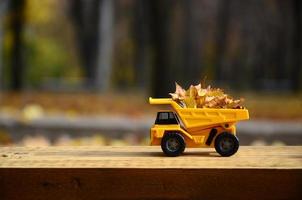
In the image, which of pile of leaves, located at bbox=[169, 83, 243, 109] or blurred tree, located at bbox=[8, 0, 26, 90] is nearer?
pile of leaves, located at bbox=[169, 83, 243, 109]

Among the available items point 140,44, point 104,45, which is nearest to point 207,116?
point 104,45

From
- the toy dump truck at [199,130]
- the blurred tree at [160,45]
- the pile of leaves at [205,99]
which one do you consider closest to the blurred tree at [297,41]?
the blurred tree at [160,45]

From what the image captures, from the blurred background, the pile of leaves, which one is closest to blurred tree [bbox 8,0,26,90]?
the blurred background

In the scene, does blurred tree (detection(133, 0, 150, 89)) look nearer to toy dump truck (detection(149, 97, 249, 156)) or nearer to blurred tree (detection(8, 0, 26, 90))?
blurred tree (detection(8, 0, 26, 90))
